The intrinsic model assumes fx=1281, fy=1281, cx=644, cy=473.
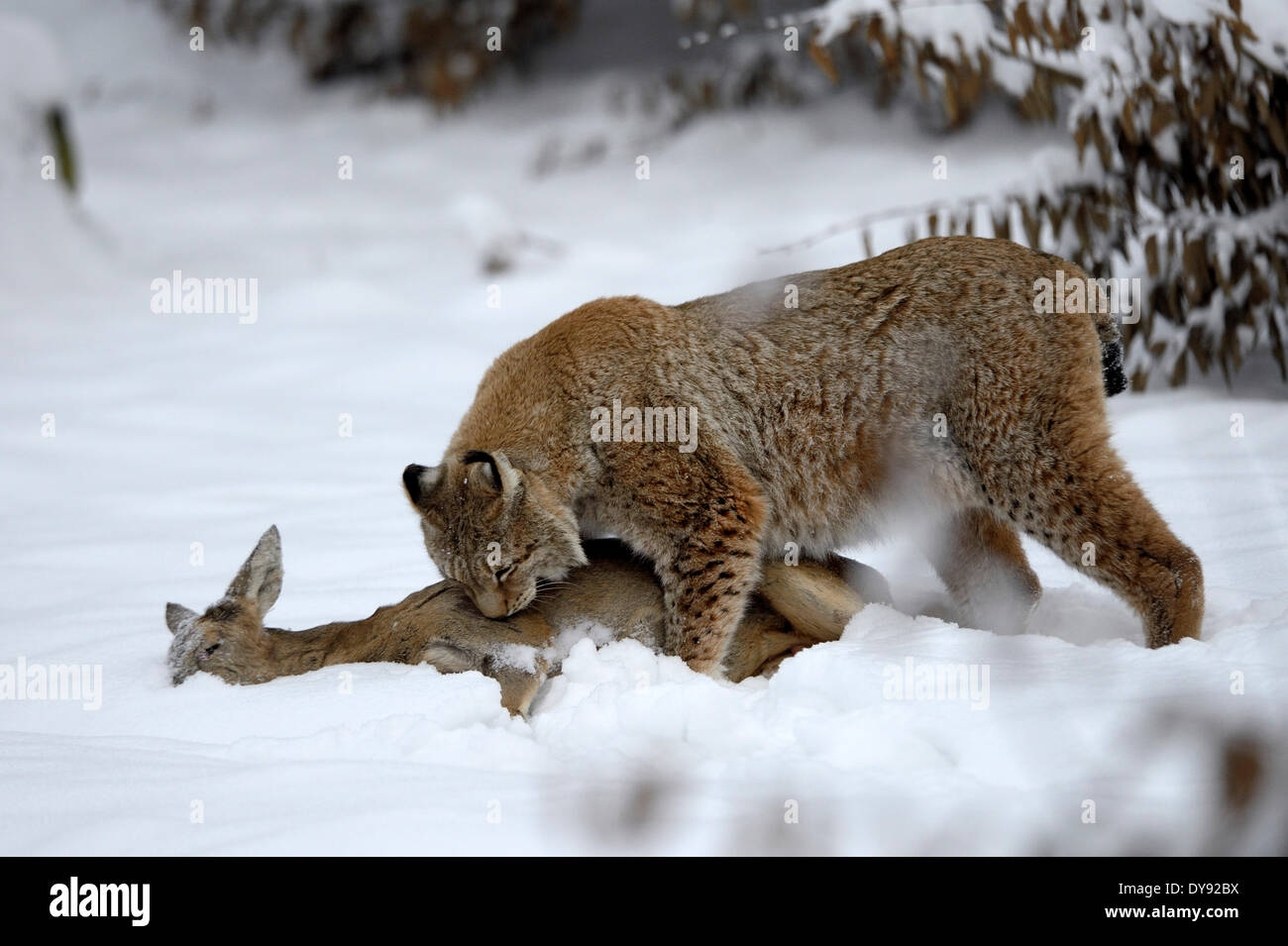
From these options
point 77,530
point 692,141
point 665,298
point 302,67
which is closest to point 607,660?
point 77,530

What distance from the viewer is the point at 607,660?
431 cm

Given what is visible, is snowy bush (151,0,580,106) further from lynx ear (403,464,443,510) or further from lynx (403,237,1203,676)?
lynx ear (403,464,443,510)

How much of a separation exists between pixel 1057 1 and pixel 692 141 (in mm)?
7876

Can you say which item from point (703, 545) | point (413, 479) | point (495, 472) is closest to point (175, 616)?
point (413, 479)

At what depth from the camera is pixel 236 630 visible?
4.45 metres

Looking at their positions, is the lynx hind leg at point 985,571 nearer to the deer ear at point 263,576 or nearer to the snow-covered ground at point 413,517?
the snow-covered ground at point 413,517

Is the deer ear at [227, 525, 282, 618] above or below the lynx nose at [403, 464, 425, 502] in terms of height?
below

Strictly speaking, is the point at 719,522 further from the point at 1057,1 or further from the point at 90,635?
the point at 1057,1

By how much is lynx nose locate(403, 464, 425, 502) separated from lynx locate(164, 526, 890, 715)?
366mm

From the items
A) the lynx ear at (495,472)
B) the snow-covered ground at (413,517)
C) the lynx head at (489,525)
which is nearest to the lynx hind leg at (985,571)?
the snow-covered ground at (413,517)

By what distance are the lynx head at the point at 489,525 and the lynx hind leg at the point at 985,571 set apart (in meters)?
1.62

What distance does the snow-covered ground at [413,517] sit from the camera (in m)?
2.79

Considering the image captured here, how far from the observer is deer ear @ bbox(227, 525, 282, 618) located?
4.56 meters

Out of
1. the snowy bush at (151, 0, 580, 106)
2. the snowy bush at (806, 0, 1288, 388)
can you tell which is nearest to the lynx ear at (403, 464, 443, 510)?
the snowy bush at (806, 0, 1288, 388)
